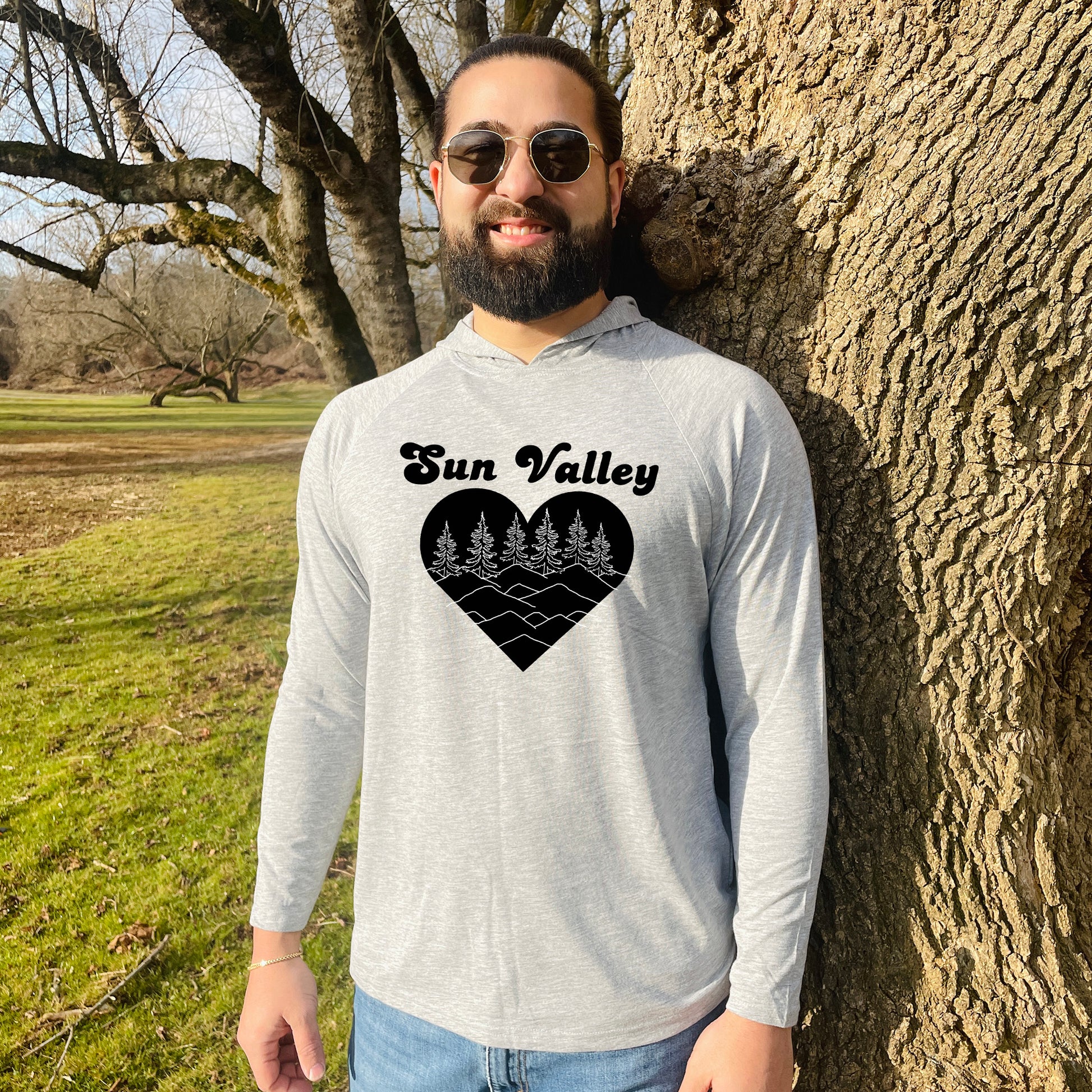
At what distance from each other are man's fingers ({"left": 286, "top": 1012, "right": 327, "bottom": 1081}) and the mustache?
1510 mm

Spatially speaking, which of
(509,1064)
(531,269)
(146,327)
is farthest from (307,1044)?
(146,327)

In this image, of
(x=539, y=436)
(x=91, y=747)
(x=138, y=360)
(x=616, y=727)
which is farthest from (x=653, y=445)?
(x=138, y=360)

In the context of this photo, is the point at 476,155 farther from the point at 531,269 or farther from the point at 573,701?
the point at 573,701

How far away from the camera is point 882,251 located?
51.4 inches

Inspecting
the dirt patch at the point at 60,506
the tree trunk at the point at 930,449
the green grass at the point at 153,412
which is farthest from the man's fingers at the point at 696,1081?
the green grass at the point at 153,412

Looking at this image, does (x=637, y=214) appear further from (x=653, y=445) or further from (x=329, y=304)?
(x=329, y=304)

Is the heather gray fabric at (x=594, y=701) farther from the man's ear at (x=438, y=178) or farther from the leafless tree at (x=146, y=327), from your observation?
the leafless tree at (x=146, y=327)

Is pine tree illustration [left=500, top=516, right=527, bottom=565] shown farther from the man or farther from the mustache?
the mustache

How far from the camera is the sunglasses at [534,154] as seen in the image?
1.34 meters

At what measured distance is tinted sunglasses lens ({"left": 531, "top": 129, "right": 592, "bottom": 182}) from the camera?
1341 millimetres

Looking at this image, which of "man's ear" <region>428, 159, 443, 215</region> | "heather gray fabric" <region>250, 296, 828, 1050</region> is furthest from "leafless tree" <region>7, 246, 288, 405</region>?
"heather gray fabric" <region>250, 296, 828, 1050</region>

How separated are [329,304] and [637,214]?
234cm

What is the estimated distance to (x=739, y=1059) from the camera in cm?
116

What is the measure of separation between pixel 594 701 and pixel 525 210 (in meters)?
0.88
